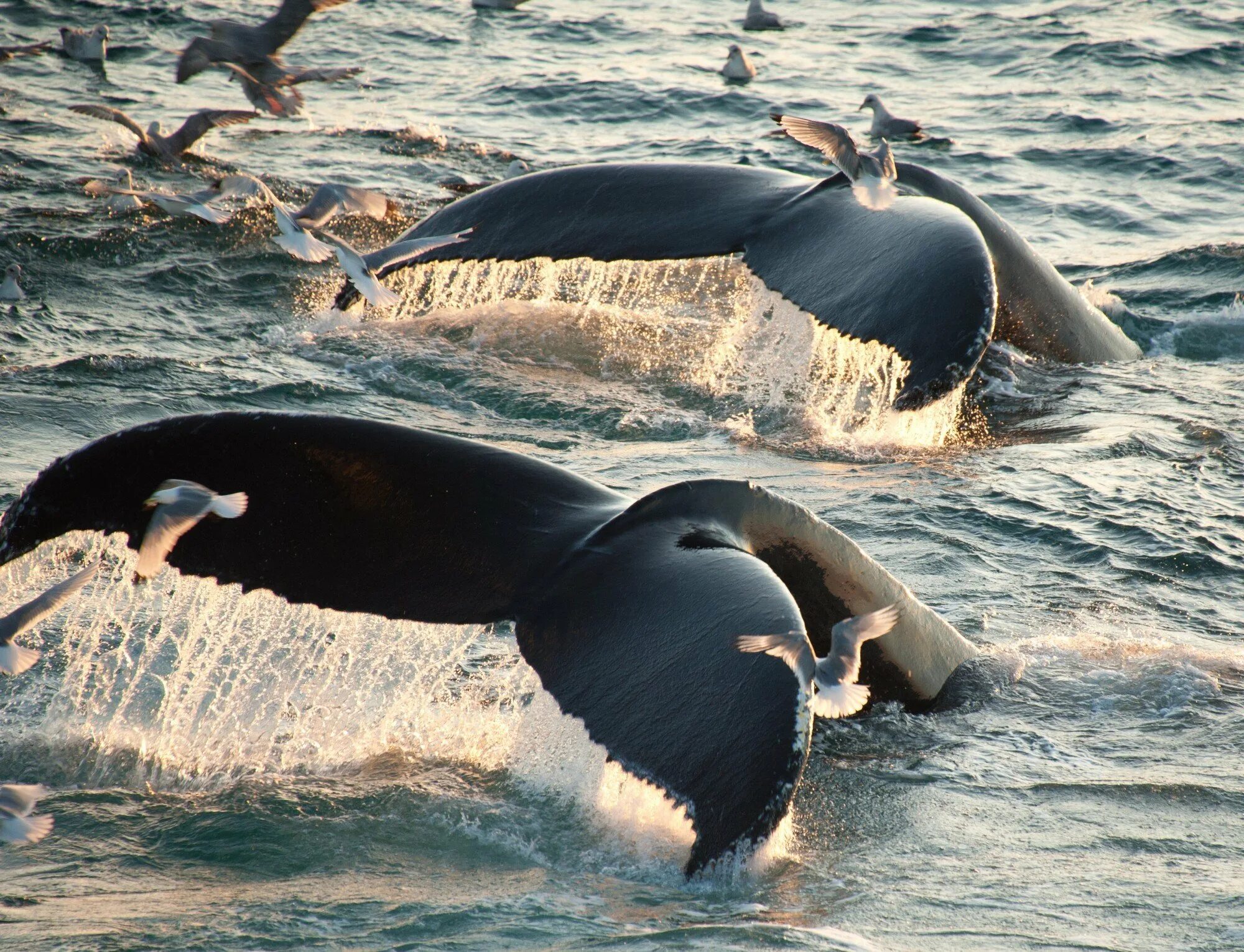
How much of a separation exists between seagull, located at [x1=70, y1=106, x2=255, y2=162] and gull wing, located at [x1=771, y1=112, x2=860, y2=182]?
6.51 meters

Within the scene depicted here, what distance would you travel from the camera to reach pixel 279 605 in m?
3.93

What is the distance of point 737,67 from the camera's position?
1905cm

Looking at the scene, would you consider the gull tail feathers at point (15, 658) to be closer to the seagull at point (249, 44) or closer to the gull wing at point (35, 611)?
the gull wing at point (35, 611)

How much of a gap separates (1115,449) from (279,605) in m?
Result: 4.95

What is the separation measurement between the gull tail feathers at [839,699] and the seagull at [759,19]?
63.1 feet

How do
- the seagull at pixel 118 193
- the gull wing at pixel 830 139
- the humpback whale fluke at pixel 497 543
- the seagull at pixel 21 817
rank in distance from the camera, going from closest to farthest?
1. the humpback whale fluke at pixel 497 543
2. the seagull at pixel 21 817
3. the gull wing at pixel 830 139
4. the seagull at pixel 118 193

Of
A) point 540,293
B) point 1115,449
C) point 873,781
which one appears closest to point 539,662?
point 873,781

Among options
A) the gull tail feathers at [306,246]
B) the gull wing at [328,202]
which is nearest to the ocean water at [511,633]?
the gull wing at [328,202]

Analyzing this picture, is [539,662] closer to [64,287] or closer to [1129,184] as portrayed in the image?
[64,287]

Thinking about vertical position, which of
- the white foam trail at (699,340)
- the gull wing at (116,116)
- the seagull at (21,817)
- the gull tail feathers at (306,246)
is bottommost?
the white foam trail at (699,340)

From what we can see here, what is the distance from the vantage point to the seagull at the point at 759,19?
2167 cm

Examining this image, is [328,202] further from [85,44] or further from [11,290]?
[85,44]

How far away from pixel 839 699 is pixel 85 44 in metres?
15.9

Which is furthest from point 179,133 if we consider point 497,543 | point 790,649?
point 790,649
